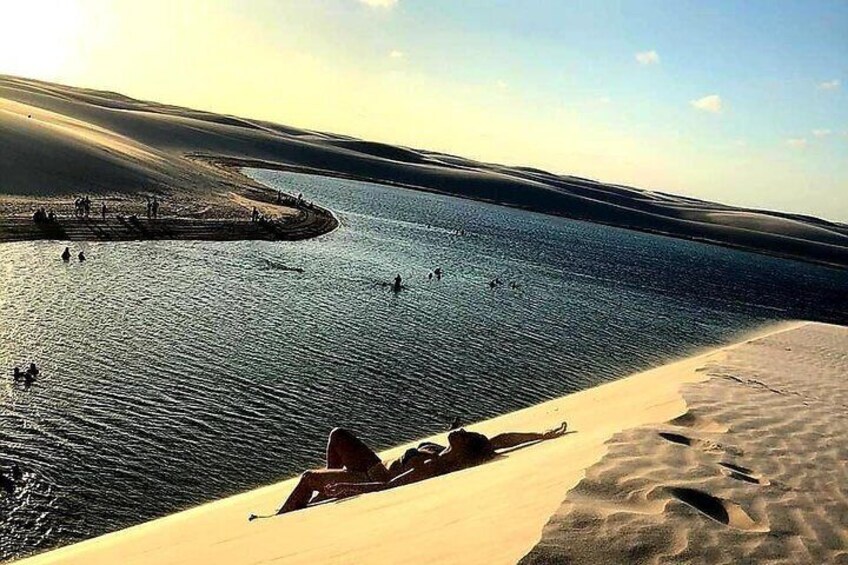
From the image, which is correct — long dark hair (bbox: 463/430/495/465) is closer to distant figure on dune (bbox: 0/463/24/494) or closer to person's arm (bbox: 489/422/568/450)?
person's arm (bbox: 489/422/568/450)

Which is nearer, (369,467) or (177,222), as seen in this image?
(369,467)

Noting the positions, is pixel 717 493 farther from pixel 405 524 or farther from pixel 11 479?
pixel 11 479

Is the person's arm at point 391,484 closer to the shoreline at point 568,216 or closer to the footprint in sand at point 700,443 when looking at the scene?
the footprint in sand at point 700,443

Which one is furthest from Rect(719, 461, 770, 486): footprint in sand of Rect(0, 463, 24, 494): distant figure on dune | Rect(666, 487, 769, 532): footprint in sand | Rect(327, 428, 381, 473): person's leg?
Rect(0, 463, 24, 494): distant figure on dune

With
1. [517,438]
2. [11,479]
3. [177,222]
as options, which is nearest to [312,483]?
[517,438]

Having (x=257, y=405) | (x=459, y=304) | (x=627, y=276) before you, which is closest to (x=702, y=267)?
(x=627, y=276)

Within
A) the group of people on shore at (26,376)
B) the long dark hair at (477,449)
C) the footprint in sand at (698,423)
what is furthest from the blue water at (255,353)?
the footprint in sand at (698,423)
